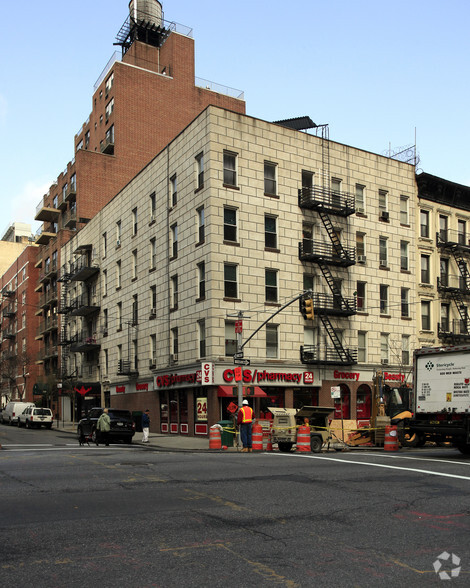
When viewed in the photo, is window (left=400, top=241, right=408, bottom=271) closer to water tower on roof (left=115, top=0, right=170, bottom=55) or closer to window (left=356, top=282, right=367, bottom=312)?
window (left=356, top=282, right=367, bottom=312)

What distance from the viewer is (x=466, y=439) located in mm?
20297

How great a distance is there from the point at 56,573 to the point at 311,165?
35.6 m

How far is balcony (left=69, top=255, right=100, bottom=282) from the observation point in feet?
172

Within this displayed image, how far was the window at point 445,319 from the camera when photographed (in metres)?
45.2

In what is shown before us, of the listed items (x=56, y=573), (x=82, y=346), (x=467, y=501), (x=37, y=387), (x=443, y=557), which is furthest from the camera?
(x=37, y=387)

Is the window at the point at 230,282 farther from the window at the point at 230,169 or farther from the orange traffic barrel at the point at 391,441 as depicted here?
the orange traffic barrel at the point at 391,441

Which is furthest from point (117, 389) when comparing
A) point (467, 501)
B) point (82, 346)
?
point (467, 501)

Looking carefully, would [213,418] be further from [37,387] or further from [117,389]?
[37,387]

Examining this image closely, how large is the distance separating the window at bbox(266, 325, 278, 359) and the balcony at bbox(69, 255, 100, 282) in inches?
820

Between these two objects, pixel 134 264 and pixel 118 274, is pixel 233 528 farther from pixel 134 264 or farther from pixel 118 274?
pixel 118 274

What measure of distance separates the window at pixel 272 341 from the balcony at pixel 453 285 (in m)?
14.6

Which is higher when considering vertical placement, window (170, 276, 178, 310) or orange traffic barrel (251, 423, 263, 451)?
window (170, 276, 178, 310)

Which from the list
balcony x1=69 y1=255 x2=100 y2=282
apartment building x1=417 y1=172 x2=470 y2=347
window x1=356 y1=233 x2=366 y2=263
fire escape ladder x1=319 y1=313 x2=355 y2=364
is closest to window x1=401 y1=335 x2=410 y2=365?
apartment building x1=417 y1=172 x2=470 y2=347

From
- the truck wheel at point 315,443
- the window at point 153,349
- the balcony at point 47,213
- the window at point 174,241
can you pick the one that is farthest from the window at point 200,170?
the balcony at point 47,213
